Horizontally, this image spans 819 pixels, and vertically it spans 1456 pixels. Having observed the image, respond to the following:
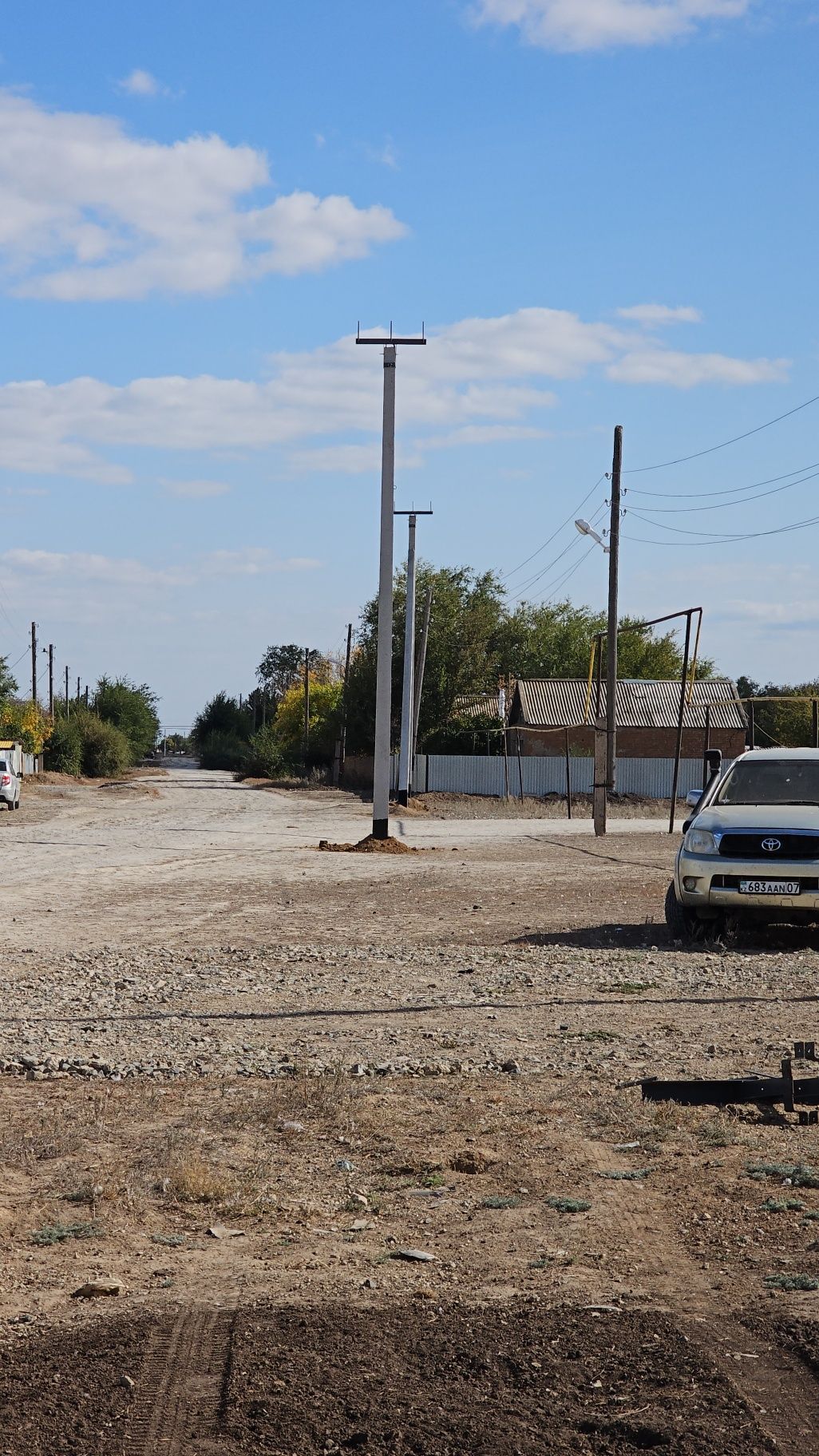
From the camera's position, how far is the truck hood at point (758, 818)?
498 inches

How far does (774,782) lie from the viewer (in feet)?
45.3

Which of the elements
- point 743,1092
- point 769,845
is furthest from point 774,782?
point 743,1092

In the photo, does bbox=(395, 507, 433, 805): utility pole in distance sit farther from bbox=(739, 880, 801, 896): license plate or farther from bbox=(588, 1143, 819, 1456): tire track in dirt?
bbox=(588, 1143, 819, 1456): tire track in dirt

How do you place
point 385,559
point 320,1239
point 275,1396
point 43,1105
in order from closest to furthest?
point 275,1396 → point 320,1239 → point 43,1105 → point 385,559

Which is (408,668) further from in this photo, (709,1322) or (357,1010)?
(709,1322)

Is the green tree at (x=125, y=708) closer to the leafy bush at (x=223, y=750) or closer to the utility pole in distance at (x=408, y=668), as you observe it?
the leafy bush at (x=223, y=750)

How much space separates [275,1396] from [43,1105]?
3.37 metres

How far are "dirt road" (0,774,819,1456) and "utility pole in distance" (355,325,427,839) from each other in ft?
48.0

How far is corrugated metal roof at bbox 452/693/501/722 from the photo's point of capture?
220ft

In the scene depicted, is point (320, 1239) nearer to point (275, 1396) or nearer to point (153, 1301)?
point (153, 1301)

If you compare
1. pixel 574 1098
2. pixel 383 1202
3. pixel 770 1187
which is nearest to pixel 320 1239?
pixel 383 1202

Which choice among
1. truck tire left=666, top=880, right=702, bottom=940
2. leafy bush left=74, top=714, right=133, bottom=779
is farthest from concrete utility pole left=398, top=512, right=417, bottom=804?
leafy bush left=74, top=714, right=133, bottom=779

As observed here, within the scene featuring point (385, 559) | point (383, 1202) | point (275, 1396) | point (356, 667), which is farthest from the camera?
point (356, 667)

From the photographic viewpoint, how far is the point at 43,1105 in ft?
21.7
